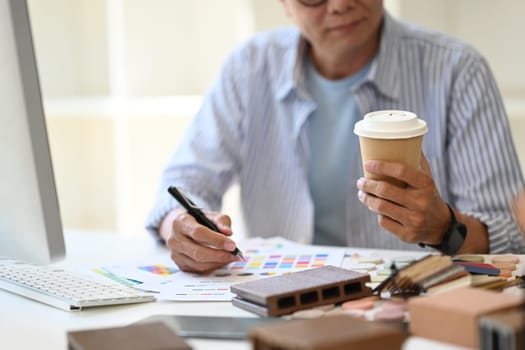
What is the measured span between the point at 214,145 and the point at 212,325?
3.43ft

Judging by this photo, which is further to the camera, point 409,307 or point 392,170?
point 392,170

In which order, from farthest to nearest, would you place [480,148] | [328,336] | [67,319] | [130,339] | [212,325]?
[480,148] < [67,319] < [212,325] < [130,339] < [328,336]

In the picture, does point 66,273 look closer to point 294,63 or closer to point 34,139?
point 34,139

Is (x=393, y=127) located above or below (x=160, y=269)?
above

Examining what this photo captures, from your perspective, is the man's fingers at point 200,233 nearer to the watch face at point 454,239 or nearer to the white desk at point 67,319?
the white desk at point 67,319


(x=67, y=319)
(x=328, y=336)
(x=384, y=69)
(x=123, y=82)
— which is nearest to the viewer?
(x=328, y=336)

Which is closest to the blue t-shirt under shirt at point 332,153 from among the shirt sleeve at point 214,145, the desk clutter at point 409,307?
the shirt sleeve at point 214,145

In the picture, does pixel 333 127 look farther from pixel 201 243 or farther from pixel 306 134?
pixel 201 243

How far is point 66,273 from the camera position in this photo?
1490mm

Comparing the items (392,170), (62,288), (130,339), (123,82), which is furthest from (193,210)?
(123,82)

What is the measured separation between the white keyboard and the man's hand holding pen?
15cm

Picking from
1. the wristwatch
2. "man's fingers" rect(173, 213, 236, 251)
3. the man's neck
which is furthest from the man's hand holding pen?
the man's neck

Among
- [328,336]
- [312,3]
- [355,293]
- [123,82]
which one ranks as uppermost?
[312,3]

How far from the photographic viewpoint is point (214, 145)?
216cm
